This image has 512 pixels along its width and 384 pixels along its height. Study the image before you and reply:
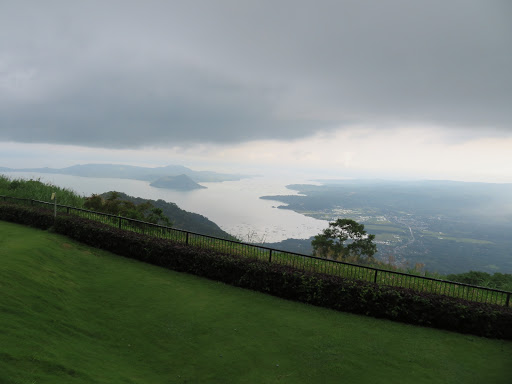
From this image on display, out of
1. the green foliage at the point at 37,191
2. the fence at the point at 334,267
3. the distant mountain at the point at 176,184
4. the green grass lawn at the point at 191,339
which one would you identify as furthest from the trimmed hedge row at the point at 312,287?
the distant mountain at the point at 176,184

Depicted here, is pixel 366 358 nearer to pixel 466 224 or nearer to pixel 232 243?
pixel 232 243

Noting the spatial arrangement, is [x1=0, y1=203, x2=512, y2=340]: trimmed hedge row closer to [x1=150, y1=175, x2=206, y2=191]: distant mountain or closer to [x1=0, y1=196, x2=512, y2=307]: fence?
[x1=0, y1=196, x2=512, y2=307]: fence

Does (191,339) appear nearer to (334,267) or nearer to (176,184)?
(334,267)

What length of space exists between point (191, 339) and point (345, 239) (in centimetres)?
1346

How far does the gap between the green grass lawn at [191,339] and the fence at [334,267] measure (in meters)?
1.27

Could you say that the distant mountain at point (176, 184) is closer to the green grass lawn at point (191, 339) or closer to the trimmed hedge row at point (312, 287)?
the trimmed hedge row at point (312, 287)

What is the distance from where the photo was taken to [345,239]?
56.6 feet

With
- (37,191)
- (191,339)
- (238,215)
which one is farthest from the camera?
(238,215)

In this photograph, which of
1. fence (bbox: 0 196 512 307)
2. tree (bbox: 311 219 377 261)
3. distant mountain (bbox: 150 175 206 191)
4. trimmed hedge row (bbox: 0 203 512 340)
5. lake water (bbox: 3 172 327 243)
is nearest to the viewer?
trimmed hedge row (bbox: 0 203 512 340)

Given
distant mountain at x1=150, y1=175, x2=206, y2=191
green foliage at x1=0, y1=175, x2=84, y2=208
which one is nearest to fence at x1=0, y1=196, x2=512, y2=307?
green foliage at x1=0, y1=175, x2=84, y2=208

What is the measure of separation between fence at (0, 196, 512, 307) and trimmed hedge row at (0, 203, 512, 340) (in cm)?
47

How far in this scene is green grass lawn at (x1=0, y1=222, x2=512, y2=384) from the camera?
3.97 meters

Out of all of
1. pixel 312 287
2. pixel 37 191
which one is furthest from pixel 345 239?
Result: pixel 37 191

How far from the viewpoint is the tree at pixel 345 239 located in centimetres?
1692
